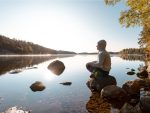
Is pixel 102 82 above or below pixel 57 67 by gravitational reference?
above

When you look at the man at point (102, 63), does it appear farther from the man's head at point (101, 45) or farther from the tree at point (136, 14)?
the tree at point (136, 14)

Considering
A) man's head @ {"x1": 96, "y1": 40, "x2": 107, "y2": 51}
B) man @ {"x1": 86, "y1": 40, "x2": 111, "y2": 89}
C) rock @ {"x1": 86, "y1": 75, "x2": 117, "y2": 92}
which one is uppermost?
man's head @ {"x1": 96, "y1": 40, "x2": 107, "y2": 51}

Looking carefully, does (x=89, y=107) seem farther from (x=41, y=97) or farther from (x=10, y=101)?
(x=10, y=101)

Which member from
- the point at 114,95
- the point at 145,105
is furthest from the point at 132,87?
the point at 145,105

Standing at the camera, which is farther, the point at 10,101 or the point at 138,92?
the point at 138,92

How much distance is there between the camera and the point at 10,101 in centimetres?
1380

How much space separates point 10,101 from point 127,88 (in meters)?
7.83

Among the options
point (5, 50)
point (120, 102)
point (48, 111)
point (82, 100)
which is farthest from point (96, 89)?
point (5, 50)

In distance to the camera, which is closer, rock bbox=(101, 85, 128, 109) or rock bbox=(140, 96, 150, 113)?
rock bbox=(140, 96, 150, 113)

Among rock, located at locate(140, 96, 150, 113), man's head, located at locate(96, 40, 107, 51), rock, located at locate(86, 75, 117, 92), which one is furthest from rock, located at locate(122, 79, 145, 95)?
rock, located at locate(140, 96, 150, 113)

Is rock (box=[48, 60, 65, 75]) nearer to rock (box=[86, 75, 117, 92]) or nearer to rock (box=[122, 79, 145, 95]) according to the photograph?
rock (box=[86, 75, 117, 92])

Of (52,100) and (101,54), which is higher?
(101,54)

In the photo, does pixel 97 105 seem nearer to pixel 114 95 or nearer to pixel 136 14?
pixel 114 95

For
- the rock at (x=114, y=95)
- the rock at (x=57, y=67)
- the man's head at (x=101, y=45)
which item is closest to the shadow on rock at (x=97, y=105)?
the rock at (x=114, y=95)
